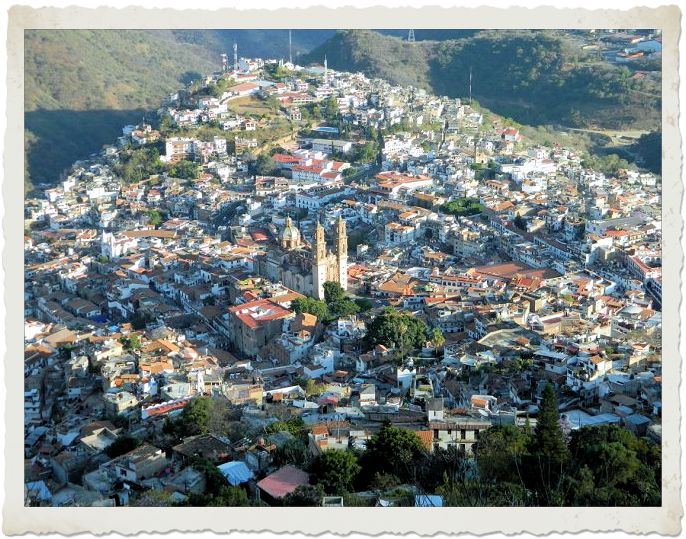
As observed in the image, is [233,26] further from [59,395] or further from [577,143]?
[577,143]

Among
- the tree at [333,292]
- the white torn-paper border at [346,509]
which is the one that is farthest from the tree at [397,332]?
the white torn-paper border at [346,509]

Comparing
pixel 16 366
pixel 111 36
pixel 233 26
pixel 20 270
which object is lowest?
pixel 16 366

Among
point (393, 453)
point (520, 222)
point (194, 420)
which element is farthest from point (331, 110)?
point (393, 453)

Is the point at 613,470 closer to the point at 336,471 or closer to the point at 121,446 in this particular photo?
the point at 336,471

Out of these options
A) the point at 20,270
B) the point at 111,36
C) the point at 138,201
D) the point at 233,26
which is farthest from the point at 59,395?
the point at 111,36

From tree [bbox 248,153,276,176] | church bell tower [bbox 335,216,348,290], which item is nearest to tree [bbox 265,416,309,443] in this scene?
church bell tower [bbox 335,216,348,290]
